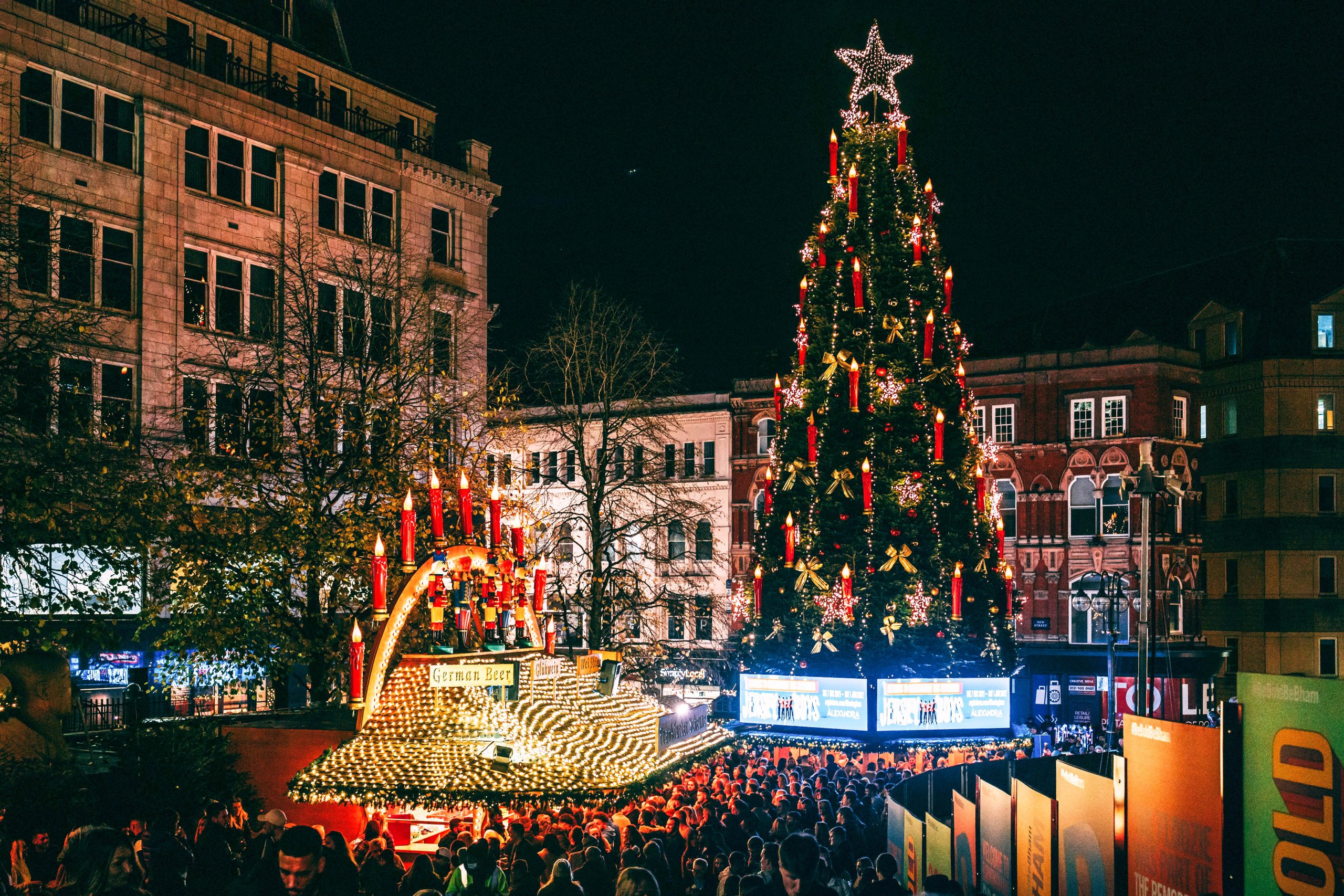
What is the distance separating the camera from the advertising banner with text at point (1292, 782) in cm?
515

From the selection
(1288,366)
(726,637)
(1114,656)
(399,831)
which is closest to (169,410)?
(399,831)

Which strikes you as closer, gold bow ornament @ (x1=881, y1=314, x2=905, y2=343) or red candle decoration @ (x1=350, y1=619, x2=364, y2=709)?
red candle decoration @ (x1=350, y1=619, x2=364, y2=709)

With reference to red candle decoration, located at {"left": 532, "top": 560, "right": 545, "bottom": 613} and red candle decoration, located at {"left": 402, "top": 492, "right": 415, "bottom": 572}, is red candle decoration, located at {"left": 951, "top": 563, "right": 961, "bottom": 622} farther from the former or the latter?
red candle decoration, located at {"left": 402, "top": 492, "right": 415, "bottom": 572}

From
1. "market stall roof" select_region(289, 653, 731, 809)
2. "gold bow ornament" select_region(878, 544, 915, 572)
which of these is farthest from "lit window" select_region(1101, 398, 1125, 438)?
"market stall roof" select_region(289, 653, 731, 809)

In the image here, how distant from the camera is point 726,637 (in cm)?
5850

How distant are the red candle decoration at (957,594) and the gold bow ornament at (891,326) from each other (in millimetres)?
4990

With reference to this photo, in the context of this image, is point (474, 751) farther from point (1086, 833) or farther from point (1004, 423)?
point (1004, 423)

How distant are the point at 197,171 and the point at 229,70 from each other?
3914 mm

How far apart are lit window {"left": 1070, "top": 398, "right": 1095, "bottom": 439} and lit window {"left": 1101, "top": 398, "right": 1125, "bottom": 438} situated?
487mm

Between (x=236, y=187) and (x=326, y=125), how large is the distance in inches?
159

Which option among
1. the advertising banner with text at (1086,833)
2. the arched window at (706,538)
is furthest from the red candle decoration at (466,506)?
the arched window at (706,538)

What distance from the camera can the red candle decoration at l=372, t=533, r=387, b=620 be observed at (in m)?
14.0

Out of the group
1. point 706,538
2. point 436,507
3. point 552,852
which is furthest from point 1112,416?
point 552,852

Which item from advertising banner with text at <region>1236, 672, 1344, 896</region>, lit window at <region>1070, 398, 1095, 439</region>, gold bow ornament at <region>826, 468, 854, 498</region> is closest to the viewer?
advertising banner with text at <region>1236, 672, 1344, 896</region>
